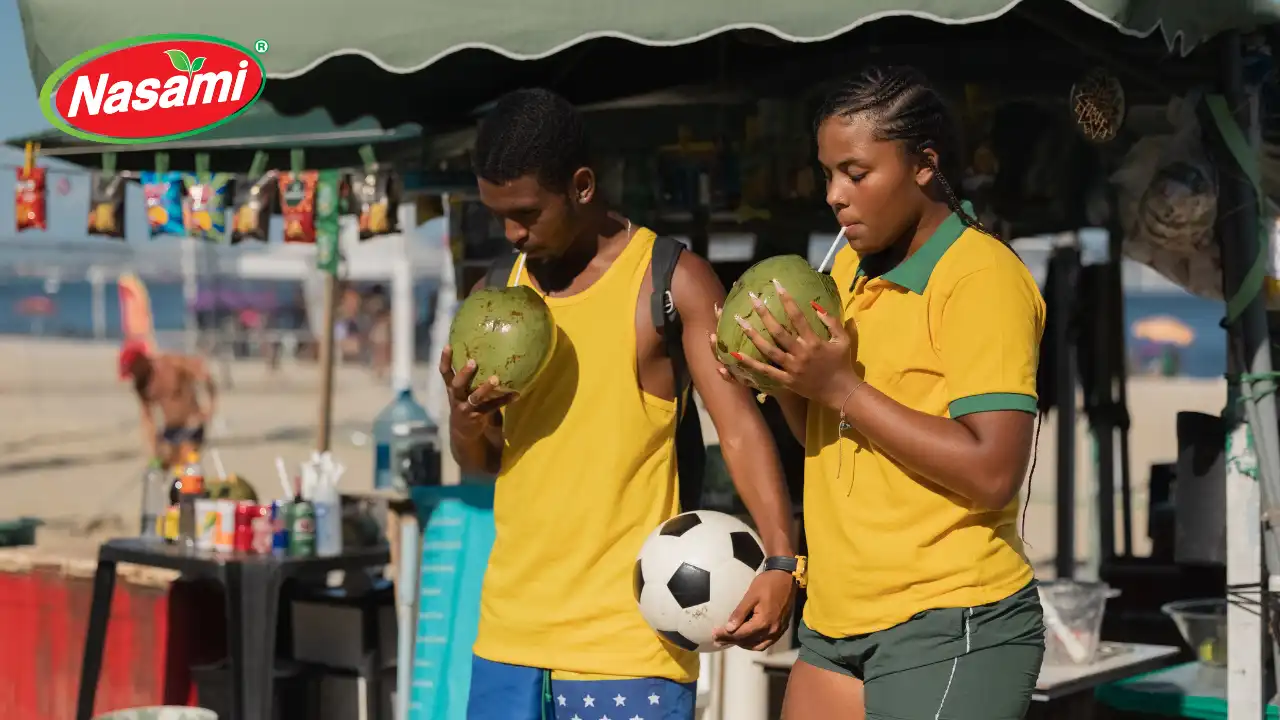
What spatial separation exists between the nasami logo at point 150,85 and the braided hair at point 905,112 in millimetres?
2175

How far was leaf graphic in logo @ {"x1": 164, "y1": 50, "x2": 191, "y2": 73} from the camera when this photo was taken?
4.80 meters

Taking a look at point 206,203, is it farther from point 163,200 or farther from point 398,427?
point 398,427

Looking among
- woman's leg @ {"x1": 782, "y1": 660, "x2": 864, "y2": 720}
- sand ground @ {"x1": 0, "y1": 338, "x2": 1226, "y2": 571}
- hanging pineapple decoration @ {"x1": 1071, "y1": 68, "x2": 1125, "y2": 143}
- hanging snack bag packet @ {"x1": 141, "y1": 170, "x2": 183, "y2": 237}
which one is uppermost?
hanging pineapple decoration @ {"x1": 1071, "y1": 68, "x2": 1125, "y2": 143}

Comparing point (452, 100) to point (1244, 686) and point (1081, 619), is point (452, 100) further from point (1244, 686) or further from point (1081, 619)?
point (1244, 686)

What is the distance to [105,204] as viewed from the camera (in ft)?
24.0

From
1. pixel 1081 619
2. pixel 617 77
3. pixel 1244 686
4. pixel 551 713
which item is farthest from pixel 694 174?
pixel 551 713

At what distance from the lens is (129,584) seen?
21.3 feet

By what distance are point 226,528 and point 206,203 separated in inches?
70.7

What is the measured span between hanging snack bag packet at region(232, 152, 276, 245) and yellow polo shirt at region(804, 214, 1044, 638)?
15.4ft

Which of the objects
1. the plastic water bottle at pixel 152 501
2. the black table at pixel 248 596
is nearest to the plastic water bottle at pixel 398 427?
the plastic water bottle at pixel 152 501

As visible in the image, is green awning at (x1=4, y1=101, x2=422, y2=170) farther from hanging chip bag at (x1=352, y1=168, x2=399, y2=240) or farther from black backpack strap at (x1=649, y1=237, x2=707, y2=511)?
black backpack strap at (x1=649, y1=237, x2=707, y2=511)

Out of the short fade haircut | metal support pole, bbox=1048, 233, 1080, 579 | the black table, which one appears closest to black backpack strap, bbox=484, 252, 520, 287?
the short fade haircut

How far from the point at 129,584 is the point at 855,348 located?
14.2ft

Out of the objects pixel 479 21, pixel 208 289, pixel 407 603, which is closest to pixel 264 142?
Answer: pixel 407 603
